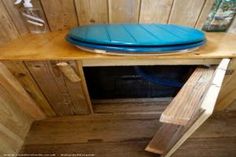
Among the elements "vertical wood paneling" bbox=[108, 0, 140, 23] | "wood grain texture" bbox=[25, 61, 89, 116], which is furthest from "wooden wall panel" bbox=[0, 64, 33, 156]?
"vertical wood paneling" bbox=[108, 0, 140, 23]

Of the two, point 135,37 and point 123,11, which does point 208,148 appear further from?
point 123,11

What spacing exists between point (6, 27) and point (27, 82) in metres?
0.29

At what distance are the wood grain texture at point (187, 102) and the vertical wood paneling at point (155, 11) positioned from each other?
1.35 feet

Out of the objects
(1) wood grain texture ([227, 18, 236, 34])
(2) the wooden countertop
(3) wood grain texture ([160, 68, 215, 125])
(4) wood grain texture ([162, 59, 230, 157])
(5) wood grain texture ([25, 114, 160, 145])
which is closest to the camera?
(4) wood grain texture ([162, 59, 230, 157])

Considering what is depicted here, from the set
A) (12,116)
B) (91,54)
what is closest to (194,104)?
(91,54)

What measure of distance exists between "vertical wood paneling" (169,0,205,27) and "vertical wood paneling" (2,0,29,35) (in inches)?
33.8

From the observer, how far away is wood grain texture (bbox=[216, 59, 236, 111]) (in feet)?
2.61

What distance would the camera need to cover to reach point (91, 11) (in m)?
0.88

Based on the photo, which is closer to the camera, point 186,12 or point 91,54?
point 91,54

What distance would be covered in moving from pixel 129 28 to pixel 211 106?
525 millimetres

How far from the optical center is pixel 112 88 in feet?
4.06

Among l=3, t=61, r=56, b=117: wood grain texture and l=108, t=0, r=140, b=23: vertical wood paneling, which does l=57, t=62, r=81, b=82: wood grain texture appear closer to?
l=3, t=61, r=56, b=117: wood grain texture

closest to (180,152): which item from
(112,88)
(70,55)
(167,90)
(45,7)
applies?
(167,90)

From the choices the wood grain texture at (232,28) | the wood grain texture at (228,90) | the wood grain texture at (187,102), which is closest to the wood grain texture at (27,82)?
the wood grain texture at (187,102)
